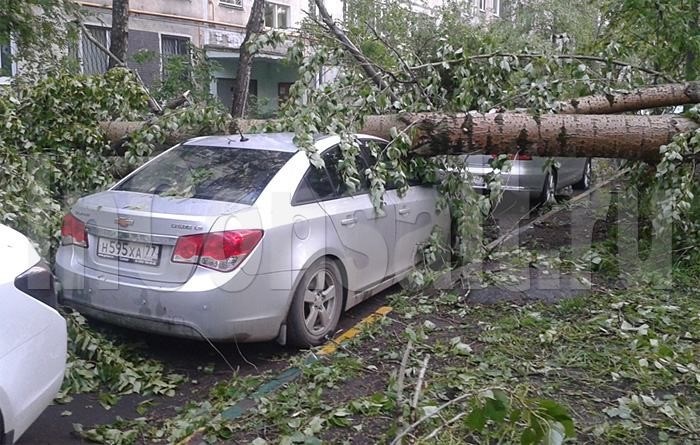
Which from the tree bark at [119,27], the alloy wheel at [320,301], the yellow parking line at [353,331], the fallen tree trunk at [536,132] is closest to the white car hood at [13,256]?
the alloy wheel at [320,301]

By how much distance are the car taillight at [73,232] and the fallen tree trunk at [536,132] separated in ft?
7.21

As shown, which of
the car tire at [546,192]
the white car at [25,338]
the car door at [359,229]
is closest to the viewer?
the white car at [25,338]

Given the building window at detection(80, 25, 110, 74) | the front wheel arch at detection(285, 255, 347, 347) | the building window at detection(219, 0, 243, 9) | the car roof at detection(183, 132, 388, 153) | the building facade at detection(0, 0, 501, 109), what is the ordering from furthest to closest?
the building window at detection(219, 0, 243, 9) → the building facade at detection(0, 0, 501, 109) → the building window at detection(80, 25, 110, 74) → the car roof at detection(183, 132, 388, 153) → the front wheel arch at detection(285, 255, 347, 347)

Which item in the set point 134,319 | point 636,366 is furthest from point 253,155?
point 636,366

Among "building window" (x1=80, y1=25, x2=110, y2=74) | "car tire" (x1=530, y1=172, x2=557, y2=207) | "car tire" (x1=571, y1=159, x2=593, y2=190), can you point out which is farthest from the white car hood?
"building window" (x1=80, y1=25, x2=110, y2=74)

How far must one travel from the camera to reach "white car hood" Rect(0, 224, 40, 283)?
3.29 m

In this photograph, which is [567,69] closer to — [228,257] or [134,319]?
[228,257]

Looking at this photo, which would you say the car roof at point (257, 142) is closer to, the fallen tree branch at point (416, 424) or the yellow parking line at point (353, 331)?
the yellow parking line at point (353, 331)

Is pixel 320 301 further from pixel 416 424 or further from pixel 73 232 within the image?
pixel 416 424

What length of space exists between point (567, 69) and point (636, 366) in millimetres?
4277

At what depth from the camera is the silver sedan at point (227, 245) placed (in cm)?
481

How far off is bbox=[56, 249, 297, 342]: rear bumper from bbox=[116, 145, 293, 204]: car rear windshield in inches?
25.0

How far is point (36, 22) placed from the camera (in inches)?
432

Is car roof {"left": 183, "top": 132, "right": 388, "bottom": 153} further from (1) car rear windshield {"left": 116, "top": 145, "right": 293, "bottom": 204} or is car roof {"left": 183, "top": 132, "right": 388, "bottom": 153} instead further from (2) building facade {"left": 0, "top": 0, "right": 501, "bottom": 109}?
(2) building facade {"left": 0, "top": 0, "right": 501, "bottom": 109}
